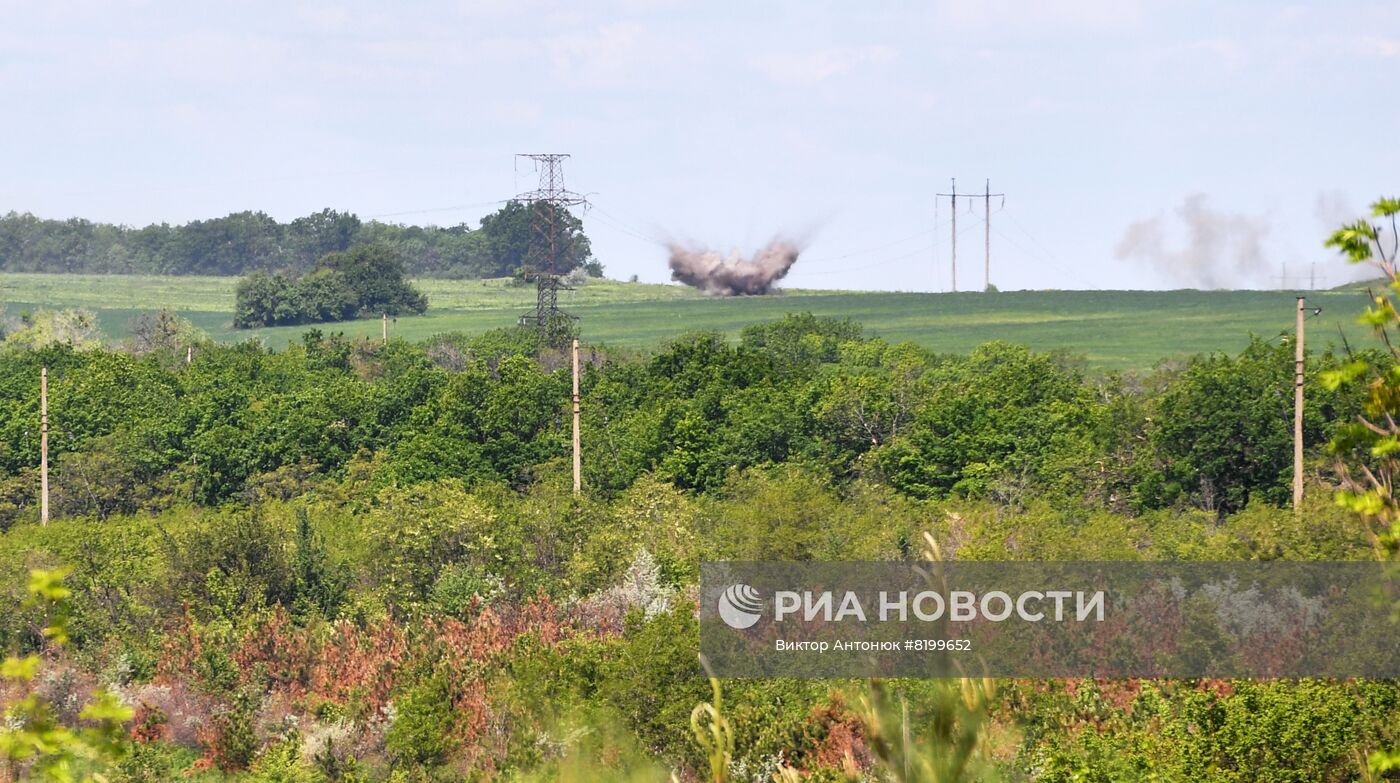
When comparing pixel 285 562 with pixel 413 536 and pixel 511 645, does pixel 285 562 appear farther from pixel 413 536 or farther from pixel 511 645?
pixel 511 645

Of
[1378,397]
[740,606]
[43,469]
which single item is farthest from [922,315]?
[1378,397]

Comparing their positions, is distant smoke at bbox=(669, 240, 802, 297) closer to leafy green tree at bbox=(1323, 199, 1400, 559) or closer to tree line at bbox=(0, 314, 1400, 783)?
tree line at bbox=(0, 314, 1400, 783)

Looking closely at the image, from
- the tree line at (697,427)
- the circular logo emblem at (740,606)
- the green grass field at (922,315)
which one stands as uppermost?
the green grass field at (922,315)

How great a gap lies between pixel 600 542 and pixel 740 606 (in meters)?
6.70

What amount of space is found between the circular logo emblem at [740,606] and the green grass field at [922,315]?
5631cm

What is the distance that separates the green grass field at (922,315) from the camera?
11025 cm

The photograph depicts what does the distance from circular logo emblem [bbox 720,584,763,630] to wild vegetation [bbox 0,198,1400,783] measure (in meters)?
0.84

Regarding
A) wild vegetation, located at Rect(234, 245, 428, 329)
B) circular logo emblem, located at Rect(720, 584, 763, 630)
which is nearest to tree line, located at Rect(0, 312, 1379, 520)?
circular logo emblem, located at Rect(720, 584, 763, 630)

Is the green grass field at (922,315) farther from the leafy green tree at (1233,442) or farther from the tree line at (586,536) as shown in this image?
the leafy green tree at (1233,442)

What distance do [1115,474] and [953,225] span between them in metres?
78.4

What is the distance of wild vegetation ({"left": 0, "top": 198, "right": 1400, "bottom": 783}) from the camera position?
22.1 metres

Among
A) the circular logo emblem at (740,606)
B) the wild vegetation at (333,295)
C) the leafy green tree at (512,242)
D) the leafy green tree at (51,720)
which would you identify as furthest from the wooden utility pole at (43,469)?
the leafy green tree at (512,242)

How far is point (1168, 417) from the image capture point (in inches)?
1895

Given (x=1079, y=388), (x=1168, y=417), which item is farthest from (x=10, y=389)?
(x=1168, y=417)
